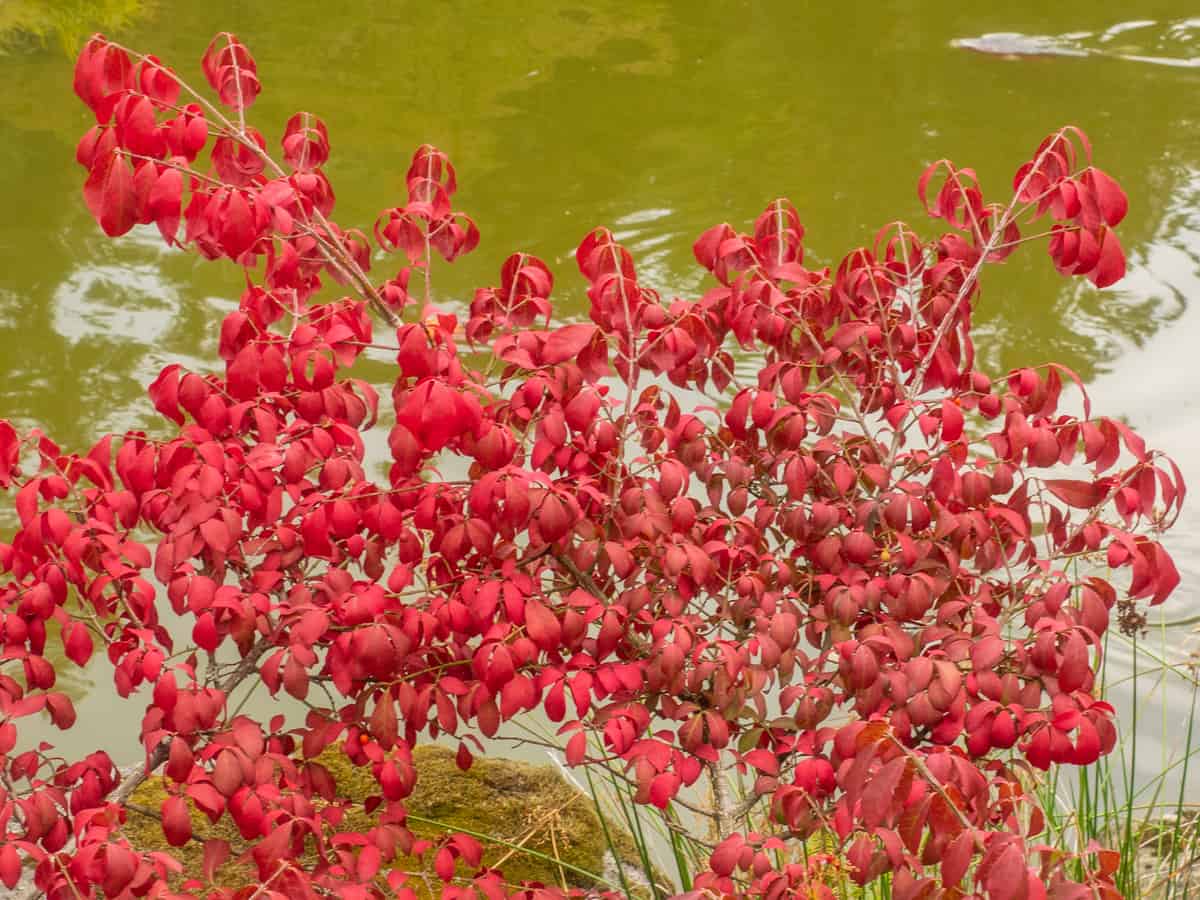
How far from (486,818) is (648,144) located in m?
4.03

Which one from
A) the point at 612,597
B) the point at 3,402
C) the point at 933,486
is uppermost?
the point at 933,486

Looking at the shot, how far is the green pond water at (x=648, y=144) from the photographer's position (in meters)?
4.45

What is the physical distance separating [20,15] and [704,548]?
21.5ft

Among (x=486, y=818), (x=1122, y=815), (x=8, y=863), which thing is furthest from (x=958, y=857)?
(x=1122, y=815)

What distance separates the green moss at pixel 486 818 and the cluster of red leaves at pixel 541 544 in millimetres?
416

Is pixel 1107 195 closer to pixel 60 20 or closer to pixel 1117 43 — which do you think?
pixel 1117 43

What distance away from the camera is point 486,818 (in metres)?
2.61

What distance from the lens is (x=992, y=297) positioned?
190 inches

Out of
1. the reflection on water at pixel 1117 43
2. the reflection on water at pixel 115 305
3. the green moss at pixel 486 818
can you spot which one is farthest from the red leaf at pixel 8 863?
the reflection on water at pixel 1117 43

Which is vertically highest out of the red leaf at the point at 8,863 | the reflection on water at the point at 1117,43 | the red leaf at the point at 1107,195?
the red leaf at the point at 1107,195

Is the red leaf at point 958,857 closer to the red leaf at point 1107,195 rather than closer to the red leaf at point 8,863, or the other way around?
the red leaf at point 1107,195

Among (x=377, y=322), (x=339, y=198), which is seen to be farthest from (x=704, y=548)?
(x=339, y=198)

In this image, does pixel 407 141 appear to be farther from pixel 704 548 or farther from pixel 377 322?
pixel 704 548

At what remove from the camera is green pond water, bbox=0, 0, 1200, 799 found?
175 inches
